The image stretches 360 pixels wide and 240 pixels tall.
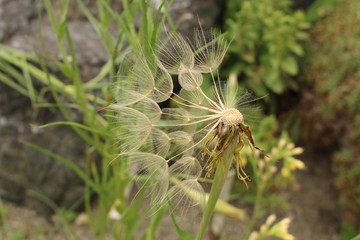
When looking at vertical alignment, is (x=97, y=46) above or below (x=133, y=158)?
above

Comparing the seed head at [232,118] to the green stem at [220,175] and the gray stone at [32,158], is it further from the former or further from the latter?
the gray stone at [32,158]

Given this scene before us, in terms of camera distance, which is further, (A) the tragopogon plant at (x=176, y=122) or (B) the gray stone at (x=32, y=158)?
(B) the gray stone at (x=32, y=158)

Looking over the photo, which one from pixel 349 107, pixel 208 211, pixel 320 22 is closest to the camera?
pixel 208 211

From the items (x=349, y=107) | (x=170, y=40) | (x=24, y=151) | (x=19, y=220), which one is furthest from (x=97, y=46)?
(x=170, y=40)

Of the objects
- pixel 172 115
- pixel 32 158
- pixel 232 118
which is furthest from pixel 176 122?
pixel 32 158

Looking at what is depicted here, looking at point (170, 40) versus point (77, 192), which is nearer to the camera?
point (170, 40)

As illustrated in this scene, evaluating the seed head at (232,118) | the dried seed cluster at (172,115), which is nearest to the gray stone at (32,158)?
the dried seed cluster at (172,115)

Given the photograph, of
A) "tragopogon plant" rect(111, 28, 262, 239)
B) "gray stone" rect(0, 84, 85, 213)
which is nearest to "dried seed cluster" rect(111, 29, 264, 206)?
"tragopogon plant" rect(111, 28, 262, 239)

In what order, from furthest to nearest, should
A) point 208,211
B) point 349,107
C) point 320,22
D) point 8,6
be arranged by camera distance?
point 320,22 → point 349,107 → point 8,6 → point 208,211

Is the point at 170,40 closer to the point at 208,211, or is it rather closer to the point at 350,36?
the point at 208,211

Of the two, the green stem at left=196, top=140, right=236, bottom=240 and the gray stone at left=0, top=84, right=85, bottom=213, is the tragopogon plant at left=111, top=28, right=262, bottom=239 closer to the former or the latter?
the green stem at left=196, top=140, right=236, bottom=240

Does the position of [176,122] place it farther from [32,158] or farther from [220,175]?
[32,158]
